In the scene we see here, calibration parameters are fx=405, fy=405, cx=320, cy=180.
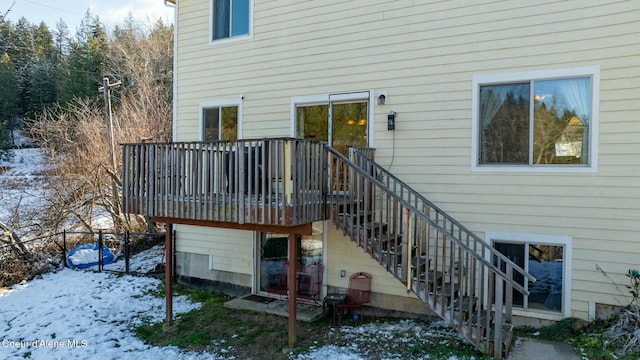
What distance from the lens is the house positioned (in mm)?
5289

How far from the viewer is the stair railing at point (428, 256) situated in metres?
4.74

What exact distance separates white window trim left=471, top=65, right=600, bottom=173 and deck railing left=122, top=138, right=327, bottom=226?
2331mm

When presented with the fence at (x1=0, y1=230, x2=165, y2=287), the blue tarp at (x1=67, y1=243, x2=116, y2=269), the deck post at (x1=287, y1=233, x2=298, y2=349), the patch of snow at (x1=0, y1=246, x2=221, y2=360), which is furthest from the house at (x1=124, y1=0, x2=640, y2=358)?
the blue tarp at (x1=67, y1=243, x2=116, y2=269)

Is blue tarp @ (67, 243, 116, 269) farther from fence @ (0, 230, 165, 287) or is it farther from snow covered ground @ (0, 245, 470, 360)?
snow covered ground @ (0, 245, 470, 360)

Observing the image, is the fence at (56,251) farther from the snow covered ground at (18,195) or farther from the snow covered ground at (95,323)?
the snow covered ground at (18,195)

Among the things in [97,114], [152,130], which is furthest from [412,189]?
[97,114]

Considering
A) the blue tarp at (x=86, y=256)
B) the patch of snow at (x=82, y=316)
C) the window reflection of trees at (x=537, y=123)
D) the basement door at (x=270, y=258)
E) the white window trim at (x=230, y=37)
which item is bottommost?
the patch of snow at (x=82, y=316)

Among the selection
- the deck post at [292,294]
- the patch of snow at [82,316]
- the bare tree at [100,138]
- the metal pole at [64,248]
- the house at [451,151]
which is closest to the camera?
the house at [451,151]

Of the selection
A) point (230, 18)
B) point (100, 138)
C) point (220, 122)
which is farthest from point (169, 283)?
point (100, 138)

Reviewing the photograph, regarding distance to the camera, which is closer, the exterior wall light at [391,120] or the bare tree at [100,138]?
the exterior wall light at [391,120]

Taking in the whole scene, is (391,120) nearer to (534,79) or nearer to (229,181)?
(534,79)

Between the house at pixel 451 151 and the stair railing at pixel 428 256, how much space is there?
0.11ft

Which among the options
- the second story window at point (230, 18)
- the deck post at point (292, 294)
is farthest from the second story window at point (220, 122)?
the deck post at point (292, 294)

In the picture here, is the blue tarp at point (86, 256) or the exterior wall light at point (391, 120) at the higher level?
the exterior wall light at point (391, 120)
